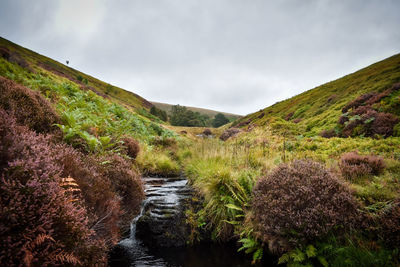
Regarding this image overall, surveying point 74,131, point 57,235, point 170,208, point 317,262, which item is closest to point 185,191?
point 170,208

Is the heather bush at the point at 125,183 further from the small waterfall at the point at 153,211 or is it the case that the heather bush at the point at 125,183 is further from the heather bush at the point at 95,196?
the heather bush at the point at 95,196

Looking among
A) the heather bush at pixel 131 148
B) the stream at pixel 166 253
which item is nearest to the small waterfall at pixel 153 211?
the stream at pixel 166 253

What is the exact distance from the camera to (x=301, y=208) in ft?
10.4

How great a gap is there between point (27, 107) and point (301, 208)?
5.51 metres

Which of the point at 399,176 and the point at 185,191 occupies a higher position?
the point at 399,176

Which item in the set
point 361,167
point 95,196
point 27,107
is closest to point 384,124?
point 361,167

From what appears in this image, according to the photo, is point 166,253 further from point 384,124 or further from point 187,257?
point 384,124

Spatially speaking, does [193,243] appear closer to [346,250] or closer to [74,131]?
[346,250]

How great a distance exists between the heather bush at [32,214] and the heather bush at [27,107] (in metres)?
1.95

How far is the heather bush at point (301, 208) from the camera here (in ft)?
9.67

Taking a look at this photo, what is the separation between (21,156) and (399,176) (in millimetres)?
6111

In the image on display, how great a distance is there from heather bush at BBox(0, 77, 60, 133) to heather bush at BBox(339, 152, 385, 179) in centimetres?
669

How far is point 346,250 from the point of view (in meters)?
2.64

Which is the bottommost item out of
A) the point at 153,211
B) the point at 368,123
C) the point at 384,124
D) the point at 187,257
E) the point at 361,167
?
the point at 187,257
